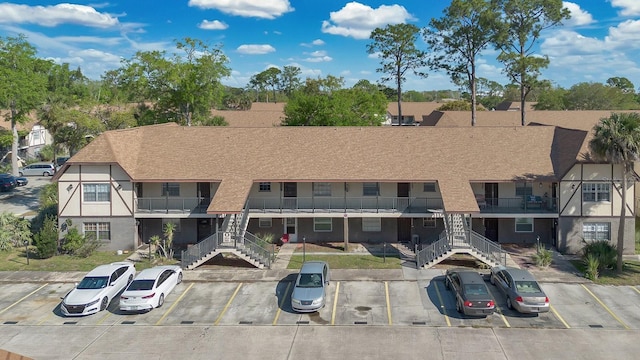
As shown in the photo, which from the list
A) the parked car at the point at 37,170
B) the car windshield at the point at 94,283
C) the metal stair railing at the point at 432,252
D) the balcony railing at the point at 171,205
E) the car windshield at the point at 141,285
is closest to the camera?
the car windshield at the point at 141,285

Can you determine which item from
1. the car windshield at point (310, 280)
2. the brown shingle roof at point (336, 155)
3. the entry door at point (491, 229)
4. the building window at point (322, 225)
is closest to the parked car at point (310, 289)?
the car windshield at point (310, 280)

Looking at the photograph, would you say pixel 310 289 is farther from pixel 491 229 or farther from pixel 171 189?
pixel 491 229

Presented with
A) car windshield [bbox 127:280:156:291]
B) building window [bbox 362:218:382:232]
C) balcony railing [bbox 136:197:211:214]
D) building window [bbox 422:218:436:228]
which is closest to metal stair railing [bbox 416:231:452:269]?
building window [bbox 422:218:436:228]

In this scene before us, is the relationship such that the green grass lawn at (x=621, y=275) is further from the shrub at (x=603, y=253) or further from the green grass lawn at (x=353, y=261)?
the green grass lawn at (x=353, y=261)

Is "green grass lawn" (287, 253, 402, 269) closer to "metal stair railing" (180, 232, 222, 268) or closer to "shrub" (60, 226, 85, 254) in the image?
"metal stair railing" (180, 232, 222, 268)

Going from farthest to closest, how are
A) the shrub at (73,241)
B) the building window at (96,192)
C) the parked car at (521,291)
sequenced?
the building window at (96,192)
the shrub at (73,241)
the parked car at (521,291)

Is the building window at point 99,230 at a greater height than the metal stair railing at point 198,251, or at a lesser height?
greater

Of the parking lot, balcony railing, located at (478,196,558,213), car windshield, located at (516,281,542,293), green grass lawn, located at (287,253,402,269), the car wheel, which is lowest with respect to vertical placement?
the parking lot

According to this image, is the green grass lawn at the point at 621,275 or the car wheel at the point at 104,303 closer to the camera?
the car wheel at the point at 104,303
